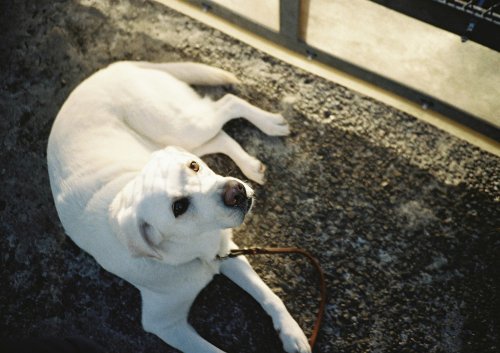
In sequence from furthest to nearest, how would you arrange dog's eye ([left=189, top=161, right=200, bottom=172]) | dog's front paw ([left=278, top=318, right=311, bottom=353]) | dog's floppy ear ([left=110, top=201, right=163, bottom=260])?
dog's front paw ([left=278, top=318, right=311, bottom=353]) → dog's eye ([left=189, top=161, right=200, bottom=172]) → dog's floppy ear ([left=110, top=201, right=163, bottom=260])

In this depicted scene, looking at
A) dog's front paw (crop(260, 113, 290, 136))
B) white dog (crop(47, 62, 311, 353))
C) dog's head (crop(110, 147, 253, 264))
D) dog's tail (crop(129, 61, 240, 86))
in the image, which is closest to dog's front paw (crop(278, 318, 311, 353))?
white dog (crop(47, 62, 311, 353))

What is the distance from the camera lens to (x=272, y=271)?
2.36 metres

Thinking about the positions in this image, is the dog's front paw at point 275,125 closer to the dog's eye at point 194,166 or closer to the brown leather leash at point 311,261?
the brown leather leash at point 311,261

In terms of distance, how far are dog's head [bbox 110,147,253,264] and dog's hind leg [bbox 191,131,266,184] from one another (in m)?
0.68

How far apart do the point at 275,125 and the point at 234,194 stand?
94 cm

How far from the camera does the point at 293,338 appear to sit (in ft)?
6.98

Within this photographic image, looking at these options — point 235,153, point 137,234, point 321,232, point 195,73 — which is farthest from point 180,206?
point 195,73

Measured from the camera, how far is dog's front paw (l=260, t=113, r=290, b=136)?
2.54 metres

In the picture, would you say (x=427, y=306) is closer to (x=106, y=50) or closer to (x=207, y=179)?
(x=207, y=179)

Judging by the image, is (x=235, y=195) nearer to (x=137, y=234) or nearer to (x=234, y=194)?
Answer: (x=234, y=194)

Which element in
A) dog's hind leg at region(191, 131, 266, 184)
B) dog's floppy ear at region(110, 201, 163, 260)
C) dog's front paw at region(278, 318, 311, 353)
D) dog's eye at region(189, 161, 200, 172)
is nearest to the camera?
dog's floppy ear at region(110, 201, 163, 260)

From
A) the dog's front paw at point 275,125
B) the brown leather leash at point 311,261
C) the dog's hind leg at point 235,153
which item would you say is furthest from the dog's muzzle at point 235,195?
the dog's front paw at point 275,125

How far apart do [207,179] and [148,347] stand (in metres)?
1.11

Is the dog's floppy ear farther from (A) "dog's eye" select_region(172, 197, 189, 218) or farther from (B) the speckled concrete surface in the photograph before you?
(B) the speckled concrete surface
